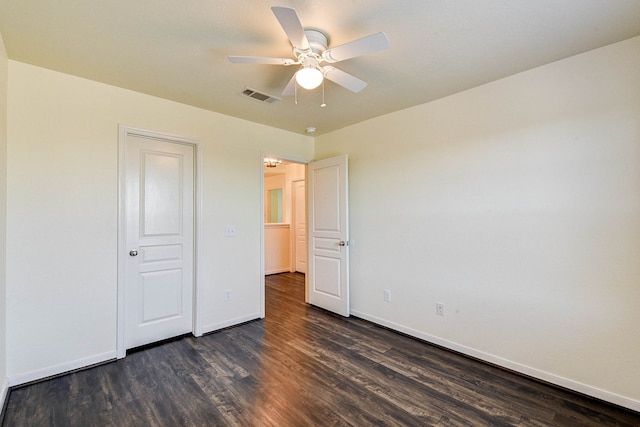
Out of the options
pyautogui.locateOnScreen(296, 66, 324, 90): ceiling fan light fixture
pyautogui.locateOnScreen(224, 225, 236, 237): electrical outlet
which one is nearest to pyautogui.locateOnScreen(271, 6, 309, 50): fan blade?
pyautogui.locateOnScreen(296, 66, 324, 90): ceiling fan light fixture

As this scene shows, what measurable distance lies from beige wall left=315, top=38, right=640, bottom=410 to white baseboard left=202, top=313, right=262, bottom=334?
5.22 feet

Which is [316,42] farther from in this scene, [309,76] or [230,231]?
[230,231]

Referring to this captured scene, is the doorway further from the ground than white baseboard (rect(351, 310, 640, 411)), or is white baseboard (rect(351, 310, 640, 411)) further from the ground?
the doorway

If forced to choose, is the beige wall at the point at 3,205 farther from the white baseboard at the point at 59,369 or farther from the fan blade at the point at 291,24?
the fan blade at the point at 291,24

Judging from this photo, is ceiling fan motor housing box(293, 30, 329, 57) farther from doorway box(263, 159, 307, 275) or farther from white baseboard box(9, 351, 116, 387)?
doorway box(263, 159, 307, 275)

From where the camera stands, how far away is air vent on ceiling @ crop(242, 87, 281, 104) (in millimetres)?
2697

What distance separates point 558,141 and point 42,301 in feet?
13.8

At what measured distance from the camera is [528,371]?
2.31 metres

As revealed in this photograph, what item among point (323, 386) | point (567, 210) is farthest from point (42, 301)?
point (567, 210)

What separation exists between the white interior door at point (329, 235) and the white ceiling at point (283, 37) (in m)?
1.30

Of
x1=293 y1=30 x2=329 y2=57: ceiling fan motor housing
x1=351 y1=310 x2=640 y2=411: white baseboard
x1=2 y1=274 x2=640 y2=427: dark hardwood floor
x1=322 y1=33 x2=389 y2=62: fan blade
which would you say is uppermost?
x1=293 y1=30 x2=329 y2=57: ceiling fan motor housing

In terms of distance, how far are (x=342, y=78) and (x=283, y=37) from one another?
463 millimetres

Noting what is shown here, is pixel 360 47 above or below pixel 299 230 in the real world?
above

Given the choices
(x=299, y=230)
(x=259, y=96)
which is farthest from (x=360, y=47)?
(x=299, y=230)
